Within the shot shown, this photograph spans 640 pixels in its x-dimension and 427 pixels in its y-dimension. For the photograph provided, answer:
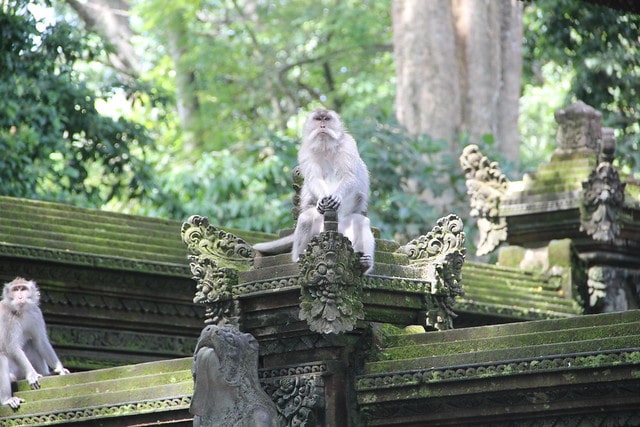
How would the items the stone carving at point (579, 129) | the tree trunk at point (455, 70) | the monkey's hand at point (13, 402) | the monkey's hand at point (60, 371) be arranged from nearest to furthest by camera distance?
the monkey's hand at point (13, 402), the monkey's hand at point (60, 371), the stone carving at point (579, 129), the tree trunk at point (455, 70)

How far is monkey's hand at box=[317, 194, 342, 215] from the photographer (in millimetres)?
11062

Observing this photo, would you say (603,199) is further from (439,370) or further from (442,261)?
(439,370)

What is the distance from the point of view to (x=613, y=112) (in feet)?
87.5

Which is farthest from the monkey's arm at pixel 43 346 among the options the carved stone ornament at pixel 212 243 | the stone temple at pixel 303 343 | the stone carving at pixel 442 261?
the stone carving at pixel 442 261

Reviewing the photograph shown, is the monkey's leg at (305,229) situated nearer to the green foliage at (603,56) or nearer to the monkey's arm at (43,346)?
the monkey's arm at (43,346)

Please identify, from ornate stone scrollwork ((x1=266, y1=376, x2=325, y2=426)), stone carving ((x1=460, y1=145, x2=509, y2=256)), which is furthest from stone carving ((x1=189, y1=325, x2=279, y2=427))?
stone carving ((x1=460, y1=145, x2=509, y2=256))

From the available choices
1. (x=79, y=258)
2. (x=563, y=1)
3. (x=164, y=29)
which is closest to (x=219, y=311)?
(x=79, y=258)

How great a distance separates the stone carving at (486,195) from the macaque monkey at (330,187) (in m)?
5.61

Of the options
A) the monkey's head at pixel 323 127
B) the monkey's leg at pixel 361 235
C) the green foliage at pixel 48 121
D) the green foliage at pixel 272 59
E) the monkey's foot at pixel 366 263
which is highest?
the green foliage at pixel 272 59

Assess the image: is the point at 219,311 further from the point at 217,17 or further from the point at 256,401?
the point at 217,17

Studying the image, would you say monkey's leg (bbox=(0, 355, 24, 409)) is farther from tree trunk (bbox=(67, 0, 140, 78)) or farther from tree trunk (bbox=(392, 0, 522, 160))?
tree trunk (bbox=(67, 0, 140, 78))

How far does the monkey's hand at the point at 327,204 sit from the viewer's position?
11062mm

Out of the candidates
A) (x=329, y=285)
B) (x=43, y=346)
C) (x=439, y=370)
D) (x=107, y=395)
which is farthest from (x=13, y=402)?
(x=439, y=370)

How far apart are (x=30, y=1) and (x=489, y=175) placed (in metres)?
6.30
